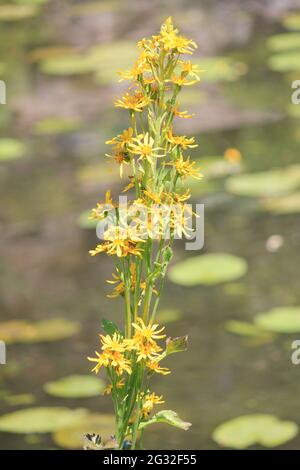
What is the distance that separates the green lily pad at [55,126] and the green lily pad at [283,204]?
1.16 m

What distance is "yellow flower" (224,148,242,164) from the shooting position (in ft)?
13.6

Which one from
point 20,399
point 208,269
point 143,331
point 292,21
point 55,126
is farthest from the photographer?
point 292,21

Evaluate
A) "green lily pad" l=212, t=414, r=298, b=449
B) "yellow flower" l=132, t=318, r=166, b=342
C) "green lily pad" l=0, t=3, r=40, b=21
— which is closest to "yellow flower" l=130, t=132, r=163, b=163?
"yellow flower" l=132, t=318, r=166, b=342

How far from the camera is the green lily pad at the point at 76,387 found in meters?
2.73

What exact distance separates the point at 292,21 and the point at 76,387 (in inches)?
135

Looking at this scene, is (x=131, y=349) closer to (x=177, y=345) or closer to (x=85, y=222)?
(x=177, y=345)

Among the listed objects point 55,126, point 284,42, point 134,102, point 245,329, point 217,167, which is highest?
point 284,42

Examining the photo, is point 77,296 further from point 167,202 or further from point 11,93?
point 167,202

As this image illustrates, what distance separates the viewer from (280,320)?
117 inches

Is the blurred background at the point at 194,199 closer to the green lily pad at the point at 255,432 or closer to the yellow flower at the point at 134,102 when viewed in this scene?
the green lily pad at the point at 255,432

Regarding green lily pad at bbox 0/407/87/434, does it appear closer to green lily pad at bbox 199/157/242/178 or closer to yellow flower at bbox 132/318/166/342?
green lily pad at bbox 199/157/242/178

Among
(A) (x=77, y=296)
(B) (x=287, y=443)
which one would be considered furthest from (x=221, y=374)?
(A) (x=77, y=296)

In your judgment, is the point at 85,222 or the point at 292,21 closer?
the point at 85,222

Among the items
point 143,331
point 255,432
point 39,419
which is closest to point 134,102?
point 143,331
